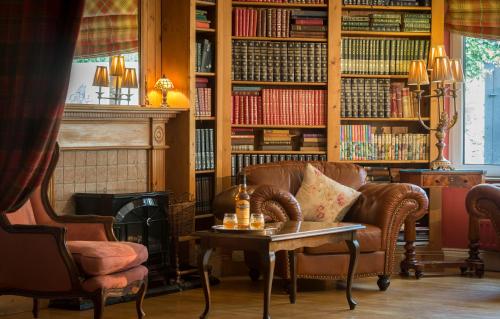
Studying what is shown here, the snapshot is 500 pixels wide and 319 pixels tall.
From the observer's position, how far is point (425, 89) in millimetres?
7277

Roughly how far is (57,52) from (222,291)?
4.36 m

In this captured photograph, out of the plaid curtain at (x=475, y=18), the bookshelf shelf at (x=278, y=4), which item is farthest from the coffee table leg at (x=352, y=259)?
the plaid curtain at (x=475, y=18)

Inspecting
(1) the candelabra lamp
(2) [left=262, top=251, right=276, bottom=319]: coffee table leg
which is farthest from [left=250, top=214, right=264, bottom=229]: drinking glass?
(1) the candelabra lamp

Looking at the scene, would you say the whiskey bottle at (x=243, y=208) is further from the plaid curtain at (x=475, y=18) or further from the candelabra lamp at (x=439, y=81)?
the plaid curtain at (x=475, y=18)

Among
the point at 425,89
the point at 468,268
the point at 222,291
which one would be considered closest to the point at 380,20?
the point at 425,89

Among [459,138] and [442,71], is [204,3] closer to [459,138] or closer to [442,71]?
[442,71]

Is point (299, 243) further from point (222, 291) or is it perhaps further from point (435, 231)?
point (435, 231)

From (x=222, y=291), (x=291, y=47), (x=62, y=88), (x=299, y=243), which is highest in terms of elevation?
(x=291, y=47)

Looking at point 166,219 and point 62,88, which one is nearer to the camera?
point 62,88

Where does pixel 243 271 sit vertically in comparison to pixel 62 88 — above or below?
below

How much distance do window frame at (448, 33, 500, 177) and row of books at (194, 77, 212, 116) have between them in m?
2.21

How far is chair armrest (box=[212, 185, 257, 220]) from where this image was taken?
6188mm

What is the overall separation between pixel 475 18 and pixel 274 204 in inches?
107

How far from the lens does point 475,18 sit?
23.8ft
